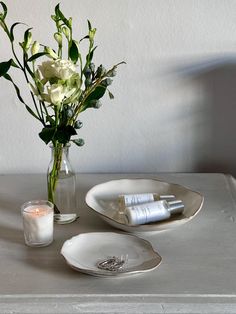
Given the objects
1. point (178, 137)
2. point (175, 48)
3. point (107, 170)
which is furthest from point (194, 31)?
point (107, 170)

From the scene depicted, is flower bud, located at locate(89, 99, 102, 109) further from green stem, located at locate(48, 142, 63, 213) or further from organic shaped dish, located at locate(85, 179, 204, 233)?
organic shaped dish, located at locate(85, 179, 204, 233)

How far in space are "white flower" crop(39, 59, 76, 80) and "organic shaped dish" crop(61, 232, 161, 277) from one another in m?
0.28

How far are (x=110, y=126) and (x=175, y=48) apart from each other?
9.8 inches

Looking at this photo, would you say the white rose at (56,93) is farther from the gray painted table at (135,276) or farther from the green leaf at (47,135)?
the gray painted table at (135,276)

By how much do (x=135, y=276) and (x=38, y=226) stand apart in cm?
20

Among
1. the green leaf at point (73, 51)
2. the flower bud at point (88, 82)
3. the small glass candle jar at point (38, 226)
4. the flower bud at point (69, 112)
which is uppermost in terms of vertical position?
the green leaf at point (73, 51)

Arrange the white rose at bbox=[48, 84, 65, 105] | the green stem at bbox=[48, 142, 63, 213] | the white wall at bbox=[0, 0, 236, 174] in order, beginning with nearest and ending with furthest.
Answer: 1. the white rose at bbox=[48, 84, 65, 105]
2. the green stem at bbox=[48, 142, 63, 213]
3. the white wall at bbox=[0, 0, 236, 174]

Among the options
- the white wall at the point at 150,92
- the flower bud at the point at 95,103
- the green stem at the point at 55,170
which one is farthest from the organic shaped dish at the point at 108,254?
the white wall at the point at 150,92

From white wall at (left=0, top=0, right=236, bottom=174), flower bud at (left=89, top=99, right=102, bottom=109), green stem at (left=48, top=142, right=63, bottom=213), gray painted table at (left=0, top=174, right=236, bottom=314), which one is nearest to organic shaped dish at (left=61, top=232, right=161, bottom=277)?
gray painted table at (left=0, top=174, right=236, bottom=314)

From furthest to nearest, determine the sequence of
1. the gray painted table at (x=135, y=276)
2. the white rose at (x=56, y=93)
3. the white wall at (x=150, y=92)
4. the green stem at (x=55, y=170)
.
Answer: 1. the white wall at (x=150, y=92)
2. the green stem at (x=55, y=170)
3. the white rose at (x=56, y=93)
4. the gray painted table at (x=135, y=276)

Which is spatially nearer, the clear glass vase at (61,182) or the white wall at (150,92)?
the clear glass vase at (61,182)

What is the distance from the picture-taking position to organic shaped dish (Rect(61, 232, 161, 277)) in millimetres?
745

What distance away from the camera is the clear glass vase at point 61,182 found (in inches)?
35.4

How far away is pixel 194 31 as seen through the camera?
3.72 ft
